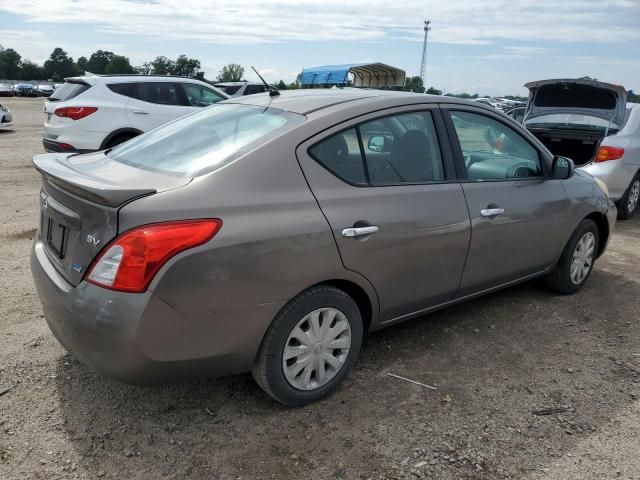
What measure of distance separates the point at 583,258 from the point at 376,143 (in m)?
2.45

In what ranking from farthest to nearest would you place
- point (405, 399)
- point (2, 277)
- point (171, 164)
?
1. point (2, 277)
2. point (405, 399)
3. point (171, 164)

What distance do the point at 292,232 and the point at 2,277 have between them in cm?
307

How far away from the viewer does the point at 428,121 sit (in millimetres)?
3363

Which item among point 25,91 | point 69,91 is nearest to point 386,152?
point 69,91

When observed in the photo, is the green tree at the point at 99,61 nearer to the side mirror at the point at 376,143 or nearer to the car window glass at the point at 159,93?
the car window glass at the point at 159,93

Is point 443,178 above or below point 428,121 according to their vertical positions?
below

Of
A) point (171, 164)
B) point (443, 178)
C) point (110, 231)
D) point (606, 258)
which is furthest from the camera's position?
point (606, 258)

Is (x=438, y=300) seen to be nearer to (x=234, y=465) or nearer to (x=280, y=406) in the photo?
(x=280, y=406)

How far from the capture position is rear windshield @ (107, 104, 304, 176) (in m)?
2.73

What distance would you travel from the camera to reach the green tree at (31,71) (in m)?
103

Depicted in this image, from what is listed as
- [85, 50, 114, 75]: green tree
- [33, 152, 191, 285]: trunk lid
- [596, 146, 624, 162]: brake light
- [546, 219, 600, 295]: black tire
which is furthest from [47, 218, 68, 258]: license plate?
[85, 50, 114, 75]: green tree

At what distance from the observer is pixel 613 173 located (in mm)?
6898

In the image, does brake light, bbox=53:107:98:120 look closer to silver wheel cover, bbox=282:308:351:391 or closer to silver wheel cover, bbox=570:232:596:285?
silver wheel cover, bbox=282:308:351:391

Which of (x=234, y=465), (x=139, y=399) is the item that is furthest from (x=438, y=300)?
(x=139, y=399)
